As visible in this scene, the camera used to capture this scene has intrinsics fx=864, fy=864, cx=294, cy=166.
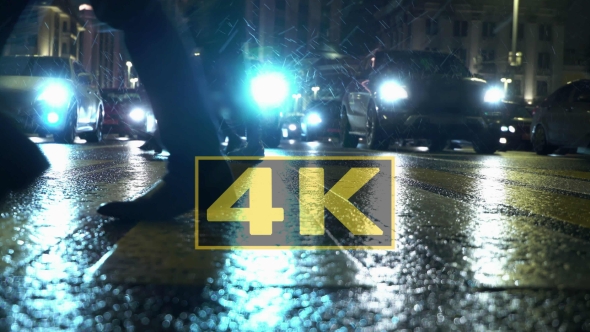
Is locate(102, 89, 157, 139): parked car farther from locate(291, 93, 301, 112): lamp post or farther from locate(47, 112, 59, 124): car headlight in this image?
locate(47, 112, 59, 124): car headlight

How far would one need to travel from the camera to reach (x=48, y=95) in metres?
13.0

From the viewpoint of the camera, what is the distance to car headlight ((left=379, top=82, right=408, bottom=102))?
1312cm

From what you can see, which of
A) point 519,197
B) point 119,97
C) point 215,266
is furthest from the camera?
point 119,97

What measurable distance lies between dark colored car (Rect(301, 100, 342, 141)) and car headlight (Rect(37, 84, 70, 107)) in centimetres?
964

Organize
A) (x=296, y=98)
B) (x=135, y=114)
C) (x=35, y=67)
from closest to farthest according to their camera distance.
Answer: (x=35, y=67)
(x=135, y=114)
(x=296, y=98)

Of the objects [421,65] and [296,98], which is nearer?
[421,65]

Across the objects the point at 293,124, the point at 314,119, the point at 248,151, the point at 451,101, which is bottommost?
the point at 293,124

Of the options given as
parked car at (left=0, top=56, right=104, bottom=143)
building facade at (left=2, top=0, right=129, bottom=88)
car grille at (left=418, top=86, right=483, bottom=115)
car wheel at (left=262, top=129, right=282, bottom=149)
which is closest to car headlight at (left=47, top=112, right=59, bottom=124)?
parked car at (left=0, top=56, right=104, bottom=143)

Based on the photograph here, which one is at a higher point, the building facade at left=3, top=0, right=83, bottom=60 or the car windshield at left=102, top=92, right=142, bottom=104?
the building facade at left=3, top=0, right=83, bottom=60

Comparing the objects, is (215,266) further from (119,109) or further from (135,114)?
(119,109)

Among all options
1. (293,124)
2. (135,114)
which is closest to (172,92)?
(135,114)

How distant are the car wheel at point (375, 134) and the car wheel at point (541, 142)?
3259mm

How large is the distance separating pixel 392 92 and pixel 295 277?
11.1 m

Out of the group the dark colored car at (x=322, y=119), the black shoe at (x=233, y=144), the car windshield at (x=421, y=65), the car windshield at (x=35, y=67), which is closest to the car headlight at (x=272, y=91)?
the car windshield at (x=421, y=65)
